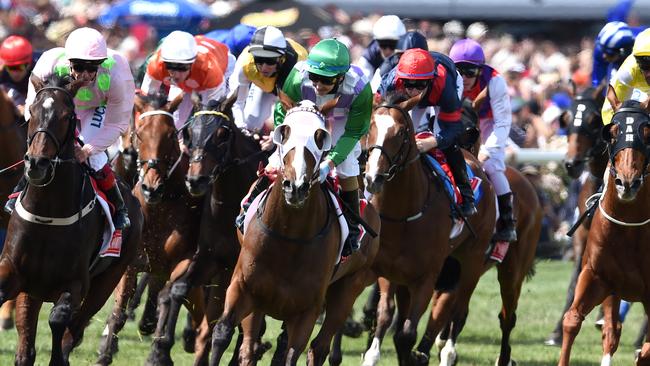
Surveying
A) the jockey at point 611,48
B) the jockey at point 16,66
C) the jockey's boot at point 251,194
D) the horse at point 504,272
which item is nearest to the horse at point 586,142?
the jockey at point 611,48

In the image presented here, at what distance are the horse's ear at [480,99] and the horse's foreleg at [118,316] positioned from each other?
316cm

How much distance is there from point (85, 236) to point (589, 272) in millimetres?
3049

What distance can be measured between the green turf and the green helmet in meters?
2.83

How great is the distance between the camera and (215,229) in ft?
30.9

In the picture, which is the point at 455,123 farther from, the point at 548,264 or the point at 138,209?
the point at 548,264

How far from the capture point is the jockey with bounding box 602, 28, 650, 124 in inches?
350

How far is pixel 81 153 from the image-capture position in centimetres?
822

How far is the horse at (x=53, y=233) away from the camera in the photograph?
7.80 metres

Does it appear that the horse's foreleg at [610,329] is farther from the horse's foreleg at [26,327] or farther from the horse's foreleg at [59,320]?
the horse's foreleg at [26,327]

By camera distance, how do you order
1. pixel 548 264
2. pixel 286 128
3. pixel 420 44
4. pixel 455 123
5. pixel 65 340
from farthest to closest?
pixel 548 264 → pixel 420 44 → pixel 455 123 → pixel 65 340 → pixel 286 128

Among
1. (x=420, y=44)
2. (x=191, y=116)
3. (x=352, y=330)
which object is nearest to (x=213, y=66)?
(x=191, y=116)

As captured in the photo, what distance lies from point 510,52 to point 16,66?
12.4 meters

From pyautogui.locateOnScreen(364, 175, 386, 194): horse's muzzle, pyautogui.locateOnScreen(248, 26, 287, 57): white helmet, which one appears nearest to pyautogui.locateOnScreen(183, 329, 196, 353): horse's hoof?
pyautogui.locateOnScreen(248, 26, 287, 57): white helmet

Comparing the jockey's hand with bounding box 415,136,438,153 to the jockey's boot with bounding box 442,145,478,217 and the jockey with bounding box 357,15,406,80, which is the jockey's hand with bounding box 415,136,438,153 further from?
the jockey with bounding box 357,15,406,80
